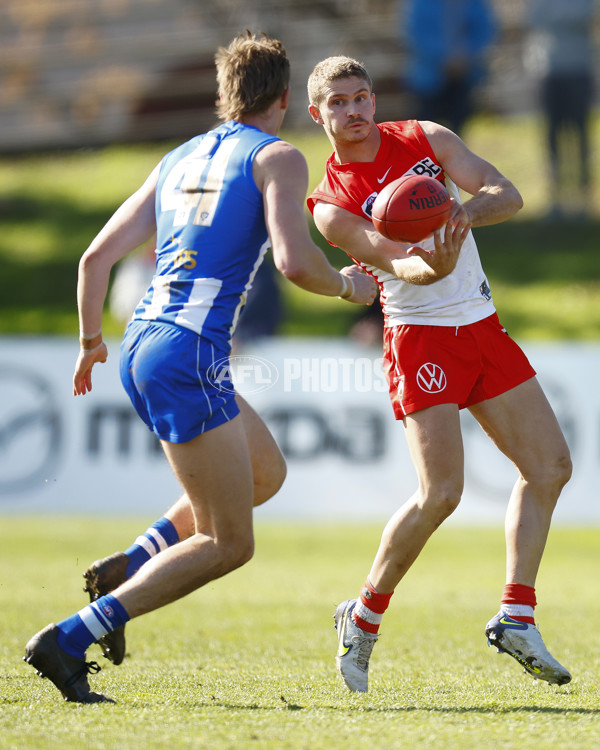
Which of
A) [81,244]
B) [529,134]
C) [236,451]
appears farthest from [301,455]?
[529,134]

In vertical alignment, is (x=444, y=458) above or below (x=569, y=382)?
above

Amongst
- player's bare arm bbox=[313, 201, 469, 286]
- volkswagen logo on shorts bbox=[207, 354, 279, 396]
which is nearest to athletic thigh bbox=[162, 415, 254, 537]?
volkswagen logo on shorts bbox=[207, 354, 279, 396]

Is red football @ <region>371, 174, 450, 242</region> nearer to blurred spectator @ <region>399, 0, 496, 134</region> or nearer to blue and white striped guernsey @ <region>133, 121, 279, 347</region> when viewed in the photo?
blue and white striped guernsey @ <region>133, 121, 279, 347</region>

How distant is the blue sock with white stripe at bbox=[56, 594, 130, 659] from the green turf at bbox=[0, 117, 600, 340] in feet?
40.2

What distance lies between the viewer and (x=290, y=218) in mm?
3902

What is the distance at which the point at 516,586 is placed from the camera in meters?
4.52

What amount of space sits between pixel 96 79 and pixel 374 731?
64.4 feet

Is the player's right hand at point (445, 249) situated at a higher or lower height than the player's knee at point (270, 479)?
higher

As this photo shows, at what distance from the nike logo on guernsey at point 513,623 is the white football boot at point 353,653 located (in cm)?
52

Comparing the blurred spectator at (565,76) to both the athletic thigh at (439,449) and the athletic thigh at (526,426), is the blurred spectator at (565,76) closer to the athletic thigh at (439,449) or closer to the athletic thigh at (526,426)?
the athletic thigh at (526,426)

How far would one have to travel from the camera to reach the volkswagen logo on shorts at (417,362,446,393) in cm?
446

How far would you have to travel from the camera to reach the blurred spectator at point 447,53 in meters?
16.8

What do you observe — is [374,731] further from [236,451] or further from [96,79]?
[96,79]

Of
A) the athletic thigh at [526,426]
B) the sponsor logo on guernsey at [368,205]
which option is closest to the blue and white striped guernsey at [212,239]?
the sponsor logo on guernsey at [368,205]
